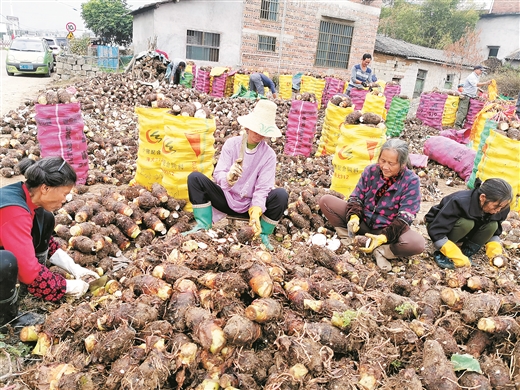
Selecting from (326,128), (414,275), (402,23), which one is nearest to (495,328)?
(414,275)

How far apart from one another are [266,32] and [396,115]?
8718mm

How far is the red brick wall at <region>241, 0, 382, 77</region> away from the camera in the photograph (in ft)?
50.7

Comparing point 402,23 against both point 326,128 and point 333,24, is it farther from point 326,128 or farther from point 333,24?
point 326,128

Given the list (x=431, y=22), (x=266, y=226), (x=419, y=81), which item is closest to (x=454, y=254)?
(x=266, y=226)

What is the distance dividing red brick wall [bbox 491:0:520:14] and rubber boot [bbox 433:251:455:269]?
34.2 metres

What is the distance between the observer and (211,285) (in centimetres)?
212

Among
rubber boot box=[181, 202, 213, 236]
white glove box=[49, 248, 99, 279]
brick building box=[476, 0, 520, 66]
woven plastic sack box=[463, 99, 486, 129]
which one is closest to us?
white glove box=[49, 248, 99, 279]

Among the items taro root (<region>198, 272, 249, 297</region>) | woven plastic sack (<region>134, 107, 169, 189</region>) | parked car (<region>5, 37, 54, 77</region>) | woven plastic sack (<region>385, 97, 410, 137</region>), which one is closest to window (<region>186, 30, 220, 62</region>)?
parked car (<region>5, 37, 54, 77</region>)

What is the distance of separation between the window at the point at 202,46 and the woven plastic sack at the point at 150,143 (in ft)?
39.2

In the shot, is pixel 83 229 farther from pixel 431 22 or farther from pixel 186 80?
pixel 431 22

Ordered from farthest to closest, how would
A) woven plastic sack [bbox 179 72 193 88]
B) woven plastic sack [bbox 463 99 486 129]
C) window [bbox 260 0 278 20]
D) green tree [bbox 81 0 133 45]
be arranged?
1. green tree [bbox 81 0 133 45]
2. window [bbox 260 0 278 20]
3. woven plastic sack [bbox 179 72 193 88]
4. woven plastic sack [bbox 463 99 486 129]

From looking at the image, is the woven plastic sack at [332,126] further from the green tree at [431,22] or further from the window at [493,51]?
the window at [493,51]

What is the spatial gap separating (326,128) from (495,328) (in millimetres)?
4839

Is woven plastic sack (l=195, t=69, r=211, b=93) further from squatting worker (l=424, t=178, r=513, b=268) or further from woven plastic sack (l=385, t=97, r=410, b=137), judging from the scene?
squatting worker (l=424, t=178, r=513, b=268)
